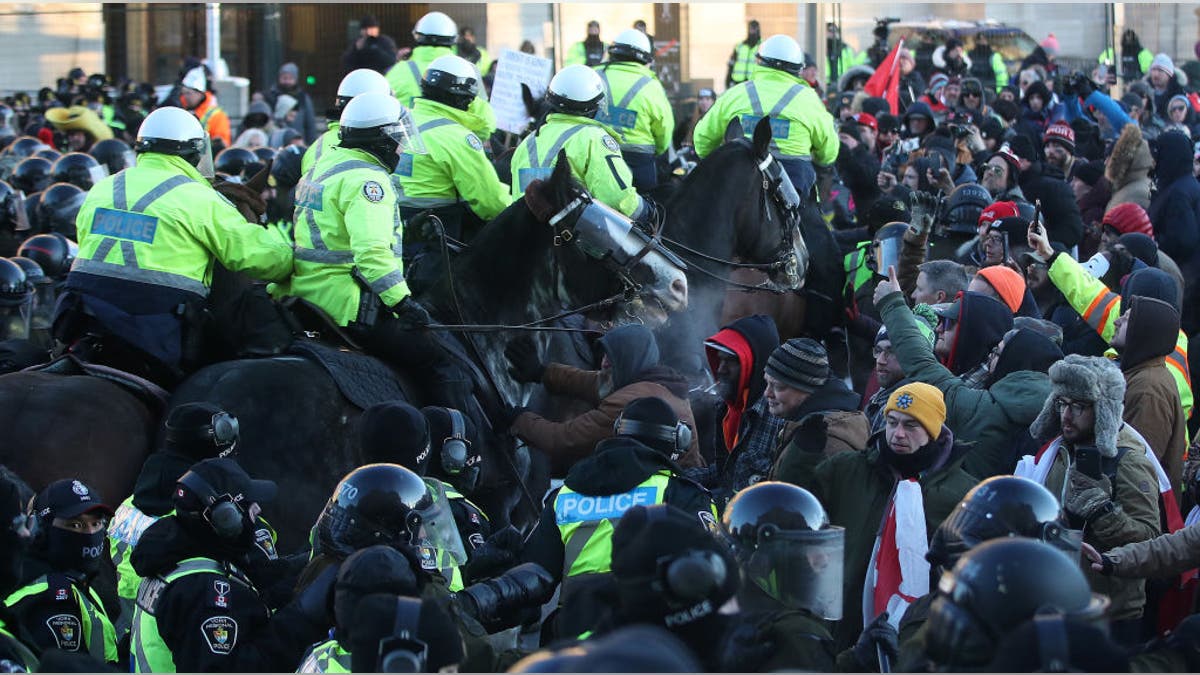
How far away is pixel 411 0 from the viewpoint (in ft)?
85.0

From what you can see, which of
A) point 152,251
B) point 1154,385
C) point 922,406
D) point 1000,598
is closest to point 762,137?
point 1154,385

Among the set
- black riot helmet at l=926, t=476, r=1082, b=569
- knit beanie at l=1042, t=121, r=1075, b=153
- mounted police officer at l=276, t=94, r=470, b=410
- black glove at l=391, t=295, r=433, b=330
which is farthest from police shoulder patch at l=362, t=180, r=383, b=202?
knit beanie at l=1042, t=121, r=1075, b=153

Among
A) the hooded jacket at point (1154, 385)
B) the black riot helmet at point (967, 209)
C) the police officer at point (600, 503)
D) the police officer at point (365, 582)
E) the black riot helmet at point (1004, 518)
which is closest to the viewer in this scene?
the police officer at point (365, 582)

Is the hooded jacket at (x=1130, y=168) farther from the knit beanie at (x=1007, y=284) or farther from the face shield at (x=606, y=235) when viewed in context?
the face shield at (x=606, y=235)

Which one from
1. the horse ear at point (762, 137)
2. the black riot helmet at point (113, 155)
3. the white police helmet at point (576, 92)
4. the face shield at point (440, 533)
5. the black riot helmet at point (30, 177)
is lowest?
the face shield at point (440, 533)

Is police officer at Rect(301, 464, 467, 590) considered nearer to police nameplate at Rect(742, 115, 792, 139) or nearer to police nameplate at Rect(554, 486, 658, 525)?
police nameplate at Rect(554, 486, 658, 525)

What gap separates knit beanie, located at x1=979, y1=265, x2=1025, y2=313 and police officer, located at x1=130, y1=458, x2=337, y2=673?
4.27 m

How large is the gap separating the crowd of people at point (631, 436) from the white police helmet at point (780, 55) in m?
0.02

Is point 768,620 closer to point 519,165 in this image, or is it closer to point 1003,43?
point 519,165

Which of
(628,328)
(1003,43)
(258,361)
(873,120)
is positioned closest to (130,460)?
(258,361)

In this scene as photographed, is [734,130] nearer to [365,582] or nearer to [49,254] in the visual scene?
[49,254]

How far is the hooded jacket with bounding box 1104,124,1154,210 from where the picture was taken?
42.2ft

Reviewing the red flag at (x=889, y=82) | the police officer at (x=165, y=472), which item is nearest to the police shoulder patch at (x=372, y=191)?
the police officer at (x=165, y=472)

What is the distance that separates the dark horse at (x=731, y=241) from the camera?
10.1m
